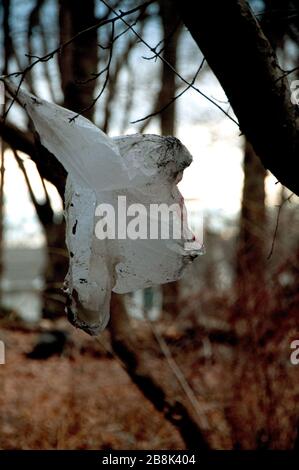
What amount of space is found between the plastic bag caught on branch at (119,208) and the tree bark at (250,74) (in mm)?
258

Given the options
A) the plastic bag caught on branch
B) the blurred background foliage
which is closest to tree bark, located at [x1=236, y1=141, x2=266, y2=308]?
the blurred background foliage

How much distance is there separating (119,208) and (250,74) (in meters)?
0.60

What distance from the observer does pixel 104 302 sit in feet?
6.35

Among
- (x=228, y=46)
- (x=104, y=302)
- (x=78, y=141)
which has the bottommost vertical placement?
(x=104, y=302)

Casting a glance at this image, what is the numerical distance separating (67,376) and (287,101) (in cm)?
543

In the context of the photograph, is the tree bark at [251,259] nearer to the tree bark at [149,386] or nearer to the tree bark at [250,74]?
the tree bark at [149,386]

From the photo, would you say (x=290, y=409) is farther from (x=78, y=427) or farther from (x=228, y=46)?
(x=228, y=46)

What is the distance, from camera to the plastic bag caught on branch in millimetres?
1902

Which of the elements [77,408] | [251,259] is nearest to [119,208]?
[251,259]

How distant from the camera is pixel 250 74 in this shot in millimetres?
1857

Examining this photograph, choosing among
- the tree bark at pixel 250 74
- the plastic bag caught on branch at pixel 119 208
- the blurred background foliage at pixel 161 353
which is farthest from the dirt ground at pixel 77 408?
the tree bark at pixel 250 74

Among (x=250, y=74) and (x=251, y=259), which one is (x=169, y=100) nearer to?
(x=251, y=259)

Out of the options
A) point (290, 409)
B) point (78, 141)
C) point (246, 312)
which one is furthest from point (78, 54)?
point (78, 141)

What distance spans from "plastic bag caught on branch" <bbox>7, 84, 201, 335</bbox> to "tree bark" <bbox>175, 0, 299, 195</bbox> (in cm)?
26
